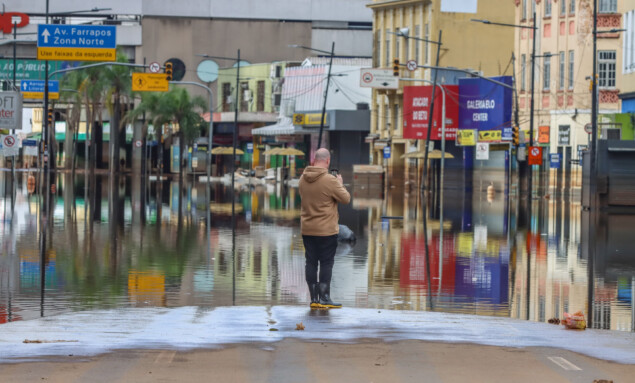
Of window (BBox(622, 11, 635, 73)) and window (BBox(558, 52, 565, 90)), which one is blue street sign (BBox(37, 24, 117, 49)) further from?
window (BBox(558, 52, 565, 90))

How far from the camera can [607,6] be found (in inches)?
2509

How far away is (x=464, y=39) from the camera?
273 feet

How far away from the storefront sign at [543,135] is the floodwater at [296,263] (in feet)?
106

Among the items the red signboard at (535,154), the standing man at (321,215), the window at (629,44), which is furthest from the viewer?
the red signboard at (535,154)

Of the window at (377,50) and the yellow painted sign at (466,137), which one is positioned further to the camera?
the window at (377,50)

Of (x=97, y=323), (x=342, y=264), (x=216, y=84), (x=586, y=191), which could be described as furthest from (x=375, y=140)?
(x=97, y=323)

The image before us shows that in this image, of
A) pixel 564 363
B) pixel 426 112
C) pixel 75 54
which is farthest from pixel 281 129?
pixel 564 363

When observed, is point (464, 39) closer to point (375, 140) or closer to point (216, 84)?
point (375, 140)

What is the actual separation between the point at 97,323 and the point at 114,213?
2425cm

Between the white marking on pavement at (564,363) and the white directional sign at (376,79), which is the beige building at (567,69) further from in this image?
the white marking on pavement at (564,363)

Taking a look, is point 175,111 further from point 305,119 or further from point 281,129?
point 305,119

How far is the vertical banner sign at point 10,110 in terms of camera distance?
109 ft

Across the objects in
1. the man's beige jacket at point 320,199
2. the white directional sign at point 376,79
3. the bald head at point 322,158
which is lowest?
the man's beige jacket at point 320,199

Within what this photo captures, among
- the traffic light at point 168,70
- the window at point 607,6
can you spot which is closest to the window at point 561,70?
the window at point 607,6
